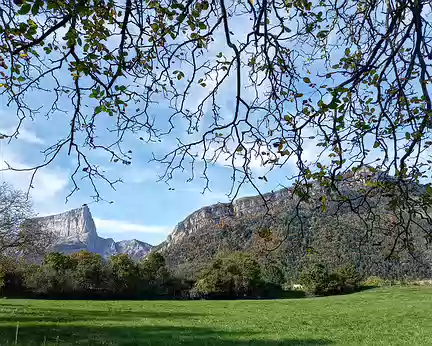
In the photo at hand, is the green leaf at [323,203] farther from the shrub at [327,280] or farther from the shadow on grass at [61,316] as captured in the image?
the shrub at [327,280]

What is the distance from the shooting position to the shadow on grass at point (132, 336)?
12018 millimetres

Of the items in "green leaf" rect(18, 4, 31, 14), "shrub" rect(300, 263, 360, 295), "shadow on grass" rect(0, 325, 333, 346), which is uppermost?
"green leaf" rect(18, 4, 31, 14)

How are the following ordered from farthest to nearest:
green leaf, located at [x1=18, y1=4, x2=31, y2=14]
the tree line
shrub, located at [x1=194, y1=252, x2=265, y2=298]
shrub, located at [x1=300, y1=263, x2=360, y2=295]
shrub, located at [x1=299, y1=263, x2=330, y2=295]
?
shrub, located at [x1=300, y1=263, x2=360, y2=295] → shrub, located at [x1=299, y1=263, x2=330, y2=295] → shrub, located at [x1=194, y1=252, x2=265, y2=298] → the tree line → green leaf, located at [x1=18, y1=4, x2=31, y2=14]

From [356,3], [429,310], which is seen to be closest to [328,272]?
[429,310]

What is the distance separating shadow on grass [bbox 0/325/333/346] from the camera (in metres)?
12.0

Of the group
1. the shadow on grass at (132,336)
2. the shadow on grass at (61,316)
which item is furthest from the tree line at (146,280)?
the shadow on grass at (132,336)

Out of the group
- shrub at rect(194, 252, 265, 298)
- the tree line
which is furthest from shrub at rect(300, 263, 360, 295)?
shrub at rect(194, 252, 265, 298)

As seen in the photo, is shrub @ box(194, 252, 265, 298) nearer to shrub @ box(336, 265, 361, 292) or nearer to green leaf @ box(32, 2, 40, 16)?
Answer: shrub @ box(336, 265, 361, 292)

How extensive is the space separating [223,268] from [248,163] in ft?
176

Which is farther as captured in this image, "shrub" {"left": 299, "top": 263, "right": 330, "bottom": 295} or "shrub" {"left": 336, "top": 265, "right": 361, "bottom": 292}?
"shrub" {"left": 336, "top": 265, "right": 361, "bottom": 292}

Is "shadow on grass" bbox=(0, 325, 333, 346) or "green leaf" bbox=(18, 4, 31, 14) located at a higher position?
"green leaf" bbox=(18, 4, 31, 14)

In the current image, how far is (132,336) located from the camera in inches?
533

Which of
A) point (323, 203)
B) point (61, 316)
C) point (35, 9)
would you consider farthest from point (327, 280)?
point (35, 9)

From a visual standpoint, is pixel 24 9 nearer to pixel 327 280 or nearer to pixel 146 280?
A: pixel 146 280
